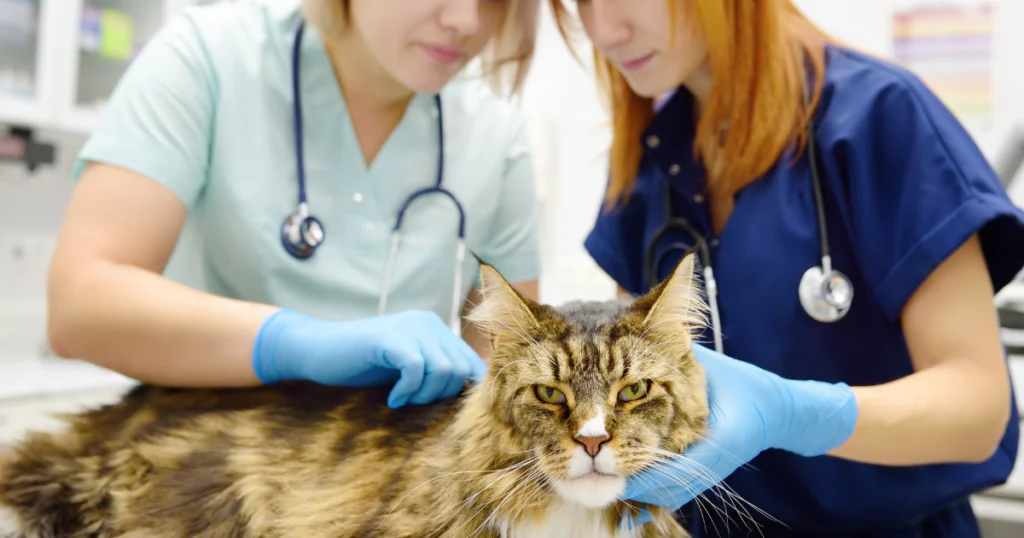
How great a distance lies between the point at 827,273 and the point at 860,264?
0.07 meters

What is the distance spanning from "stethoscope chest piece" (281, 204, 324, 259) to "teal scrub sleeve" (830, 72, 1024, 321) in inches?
32.9

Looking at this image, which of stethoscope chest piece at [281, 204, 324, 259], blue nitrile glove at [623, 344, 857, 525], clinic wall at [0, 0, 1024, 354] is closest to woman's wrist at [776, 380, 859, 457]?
blue nitrile glove at [623, 344, 857, 525]

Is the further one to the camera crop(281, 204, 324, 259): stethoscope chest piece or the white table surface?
the white table surface

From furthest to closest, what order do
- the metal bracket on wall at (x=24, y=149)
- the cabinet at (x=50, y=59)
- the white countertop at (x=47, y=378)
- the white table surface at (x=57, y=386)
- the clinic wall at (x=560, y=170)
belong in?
the clinic wall at (x=560, y=170), the metal bracket on wall at (x=24, y=149), the cabinet at (x=50, y=59), the white countertop at (x=47, y=378), the white table surface at (x=57, y=386)

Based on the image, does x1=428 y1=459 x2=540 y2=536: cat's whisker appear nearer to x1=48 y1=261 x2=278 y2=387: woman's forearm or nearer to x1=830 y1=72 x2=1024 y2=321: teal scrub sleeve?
x1=48 y1=261 x2=278 y2=387: woman's forearm

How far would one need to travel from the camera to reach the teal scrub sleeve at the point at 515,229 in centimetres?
146

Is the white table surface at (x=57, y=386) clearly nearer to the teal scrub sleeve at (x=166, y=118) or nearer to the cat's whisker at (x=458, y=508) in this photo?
the teal scrub sleeve at (x=166, y=118)

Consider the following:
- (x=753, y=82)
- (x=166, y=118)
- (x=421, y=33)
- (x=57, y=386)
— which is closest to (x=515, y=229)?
(x=421, y=33)

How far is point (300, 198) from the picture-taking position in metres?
1.22

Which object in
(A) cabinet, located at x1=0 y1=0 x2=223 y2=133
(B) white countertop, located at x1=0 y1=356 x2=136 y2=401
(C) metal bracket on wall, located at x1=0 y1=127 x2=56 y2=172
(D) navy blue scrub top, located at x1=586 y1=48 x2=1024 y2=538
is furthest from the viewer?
(C) metal bracket on wall, located at x1=0 y1=127 x2=56 y2=172

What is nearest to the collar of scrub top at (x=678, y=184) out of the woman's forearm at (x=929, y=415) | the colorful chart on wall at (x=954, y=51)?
the woman's forearm at (x=929, y=415)

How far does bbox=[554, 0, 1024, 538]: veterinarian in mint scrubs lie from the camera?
33.6 inches

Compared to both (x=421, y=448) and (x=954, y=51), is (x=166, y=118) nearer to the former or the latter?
(x=421, y=448)

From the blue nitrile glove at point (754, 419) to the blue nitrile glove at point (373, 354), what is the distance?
0.31 m
